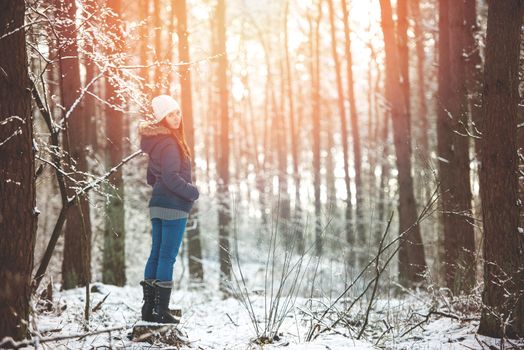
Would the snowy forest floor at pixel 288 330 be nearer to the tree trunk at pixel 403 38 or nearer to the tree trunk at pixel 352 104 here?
the tree trunk at pixel 403 38

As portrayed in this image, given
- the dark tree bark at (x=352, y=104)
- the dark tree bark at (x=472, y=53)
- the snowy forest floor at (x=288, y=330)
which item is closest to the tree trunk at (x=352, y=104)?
the dark tree bark at (x=352, y=104)

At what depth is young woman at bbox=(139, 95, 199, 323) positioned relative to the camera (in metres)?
4.41

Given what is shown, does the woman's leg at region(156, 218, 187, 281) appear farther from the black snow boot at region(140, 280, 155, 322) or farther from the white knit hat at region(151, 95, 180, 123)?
the white knit hat at region(151, 95, 180, 123)

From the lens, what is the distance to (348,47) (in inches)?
650

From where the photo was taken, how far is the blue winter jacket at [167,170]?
444 cm

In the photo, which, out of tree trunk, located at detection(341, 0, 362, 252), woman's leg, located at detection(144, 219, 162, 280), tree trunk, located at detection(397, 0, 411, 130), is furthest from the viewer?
tree trunk, located at detection(341, 0, 362, 252)

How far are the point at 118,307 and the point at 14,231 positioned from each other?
294cm

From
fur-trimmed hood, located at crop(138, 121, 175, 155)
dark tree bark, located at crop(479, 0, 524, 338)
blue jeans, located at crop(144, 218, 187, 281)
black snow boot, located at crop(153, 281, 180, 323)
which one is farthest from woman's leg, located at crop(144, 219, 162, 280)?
dark tree bark, located at crop(479, 0, 524, 338)

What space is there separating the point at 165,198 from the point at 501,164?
3149 mm

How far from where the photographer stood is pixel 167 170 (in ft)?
14.6

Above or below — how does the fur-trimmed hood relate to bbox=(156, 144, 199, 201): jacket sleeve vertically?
above

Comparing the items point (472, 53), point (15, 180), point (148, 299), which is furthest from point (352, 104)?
point (15, 180)

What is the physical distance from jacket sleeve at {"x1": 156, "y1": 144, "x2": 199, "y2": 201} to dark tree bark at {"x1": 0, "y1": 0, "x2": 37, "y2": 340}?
1.24 metres

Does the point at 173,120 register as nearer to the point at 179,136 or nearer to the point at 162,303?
the point at 179,136
